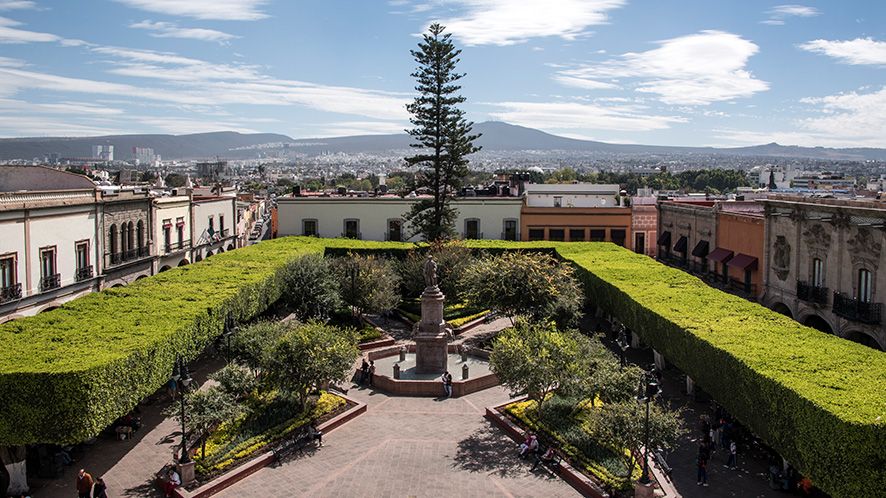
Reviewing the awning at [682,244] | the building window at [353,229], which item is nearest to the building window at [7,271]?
the building window at [353,229]

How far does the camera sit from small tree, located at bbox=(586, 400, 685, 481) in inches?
666

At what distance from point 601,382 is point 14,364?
46.8 ft

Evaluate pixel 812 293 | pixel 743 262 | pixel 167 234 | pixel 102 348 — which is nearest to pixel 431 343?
pixel 102 348

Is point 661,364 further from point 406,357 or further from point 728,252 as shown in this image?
point 728,252

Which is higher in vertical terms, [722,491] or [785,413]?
[785,413]

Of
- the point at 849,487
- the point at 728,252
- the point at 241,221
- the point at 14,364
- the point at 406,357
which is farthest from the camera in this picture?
the point at 241,221

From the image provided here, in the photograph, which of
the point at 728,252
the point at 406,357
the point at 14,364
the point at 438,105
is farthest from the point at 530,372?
the point at 438,105

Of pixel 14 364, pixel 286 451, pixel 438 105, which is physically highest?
pixel 438 105

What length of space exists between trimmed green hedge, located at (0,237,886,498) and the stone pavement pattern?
13.7 feet

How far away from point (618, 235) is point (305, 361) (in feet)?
104

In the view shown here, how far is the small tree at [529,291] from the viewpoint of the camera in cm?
3039

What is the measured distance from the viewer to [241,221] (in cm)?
6706

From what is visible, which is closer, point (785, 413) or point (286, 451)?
point (785, 413)

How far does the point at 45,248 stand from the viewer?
3044cm
